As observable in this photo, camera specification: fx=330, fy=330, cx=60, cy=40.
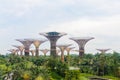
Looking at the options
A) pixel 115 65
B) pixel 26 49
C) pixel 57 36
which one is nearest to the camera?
pixel 115 65

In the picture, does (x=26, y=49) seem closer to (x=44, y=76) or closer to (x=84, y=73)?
(x=84, y=73)

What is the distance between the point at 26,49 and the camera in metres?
117

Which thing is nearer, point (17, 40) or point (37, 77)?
point (37, 77)

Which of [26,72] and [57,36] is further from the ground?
[57,36]

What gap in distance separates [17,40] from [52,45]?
47.8 feet

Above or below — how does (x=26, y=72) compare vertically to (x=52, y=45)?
below

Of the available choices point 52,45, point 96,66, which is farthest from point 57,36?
point 96,66

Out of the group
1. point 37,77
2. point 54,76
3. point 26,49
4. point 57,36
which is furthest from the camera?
point 26,49

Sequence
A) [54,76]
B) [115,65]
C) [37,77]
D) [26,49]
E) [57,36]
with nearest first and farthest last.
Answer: [37,77] < [54,76] < [115,65] < [57,36] < [26,49]

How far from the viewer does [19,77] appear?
147 feet

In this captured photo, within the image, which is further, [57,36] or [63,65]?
[57,36]

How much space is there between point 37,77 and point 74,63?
4843 centimetres

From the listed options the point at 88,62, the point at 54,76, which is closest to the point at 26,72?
the point at 54,76

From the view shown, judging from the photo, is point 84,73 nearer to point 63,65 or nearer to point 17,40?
point 63,65
